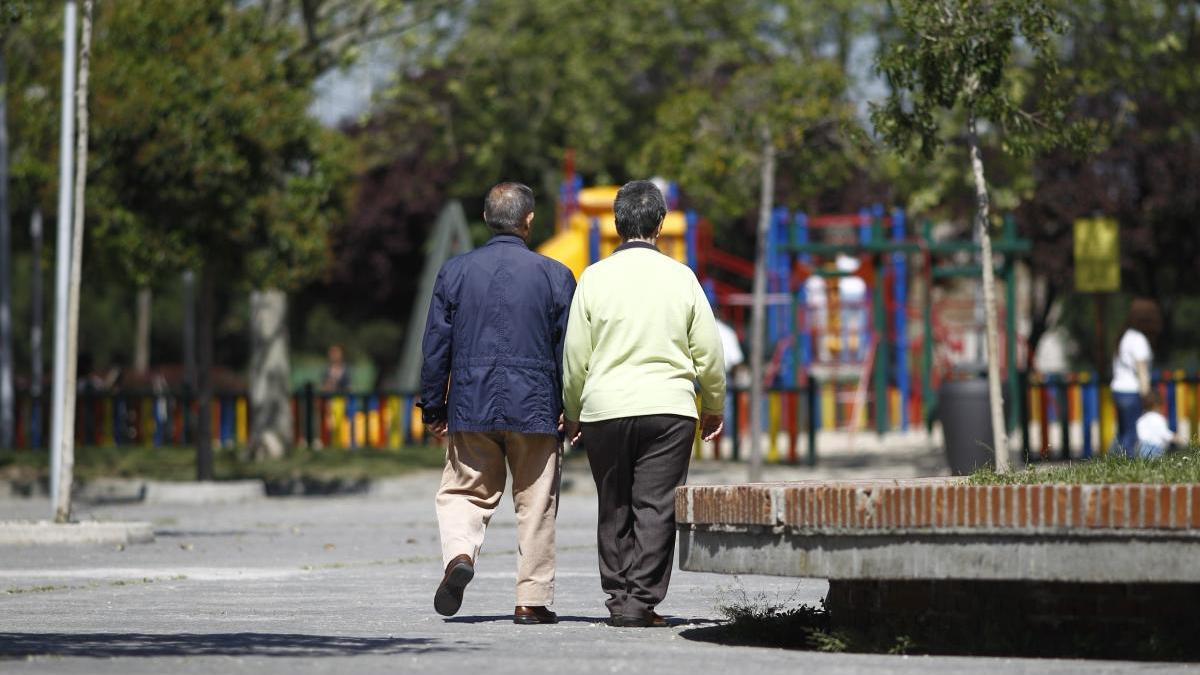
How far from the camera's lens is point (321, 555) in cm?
1271

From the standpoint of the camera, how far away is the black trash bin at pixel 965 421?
19000 millimetres

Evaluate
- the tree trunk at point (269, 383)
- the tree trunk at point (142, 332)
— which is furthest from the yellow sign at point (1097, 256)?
the tree trunk at point (142, 332)

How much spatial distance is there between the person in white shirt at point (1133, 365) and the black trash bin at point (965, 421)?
1.64 meters

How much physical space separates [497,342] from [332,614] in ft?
4.38

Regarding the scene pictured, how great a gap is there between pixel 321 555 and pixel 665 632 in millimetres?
5347

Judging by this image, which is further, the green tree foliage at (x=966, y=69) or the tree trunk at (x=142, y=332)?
the tree trunk at (x=142, y=332)

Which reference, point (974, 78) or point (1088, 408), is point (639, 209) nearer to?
point (974, 78)

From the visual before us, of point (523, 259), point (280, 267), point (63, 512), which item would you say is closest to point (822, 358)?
point (280, 267)

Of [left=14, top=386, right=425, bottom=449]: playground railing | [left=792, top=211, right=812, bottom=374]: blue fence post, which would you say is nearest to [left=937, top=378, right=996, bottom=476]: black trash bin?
[left=792, top=211, right=812, bottom=374]: blue fence post

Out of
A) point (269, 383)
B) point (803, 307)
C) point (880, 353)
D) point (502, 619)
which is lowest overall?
point (502, 619)

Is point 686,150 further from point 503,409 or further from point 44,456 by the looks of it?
point 503,409

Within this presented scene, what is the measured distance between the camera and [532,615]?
8148 millimetres

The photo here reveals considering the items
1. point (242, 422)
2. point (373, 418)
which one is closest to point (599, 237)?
point (373, 418)

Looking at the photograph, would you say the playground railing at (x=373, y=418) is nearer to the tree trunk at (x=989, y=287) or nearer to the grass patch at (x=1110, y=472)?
the tree trunk at (x=989, y=287)
